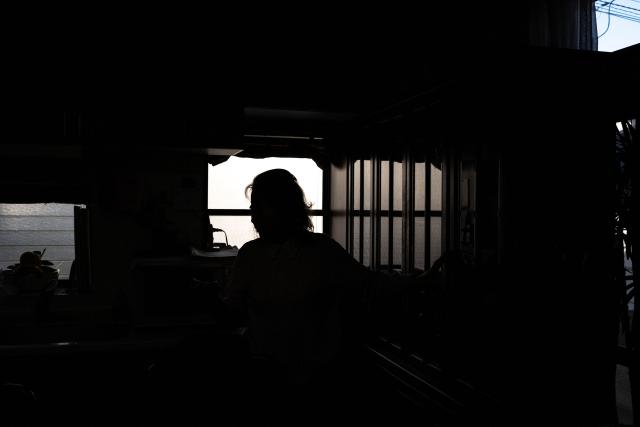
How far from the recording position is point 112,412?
2207 mm

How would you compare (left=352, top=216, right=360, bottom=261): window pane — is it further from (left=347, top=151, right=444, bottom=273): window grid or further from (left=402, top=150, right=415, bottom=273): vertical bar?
(left=402, top=150, right=415, bottom=273): vertical bar

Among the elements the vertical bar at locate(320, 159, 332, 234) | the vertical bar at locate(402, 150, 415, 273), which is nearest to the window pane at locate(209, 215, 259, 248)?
the vertical bar at locate(320, 159, 332, 234)

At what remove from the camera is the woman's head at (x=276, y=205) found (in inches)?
73.4

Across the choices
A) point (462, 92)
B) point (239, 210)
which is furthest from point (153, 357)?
point (239, 210)

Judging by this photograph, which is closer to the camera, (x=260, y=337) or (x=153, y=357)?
(x=260, y=337)

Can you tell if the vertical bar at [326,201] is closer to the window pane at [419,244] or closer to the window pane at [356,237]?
the window pane at [356,237]

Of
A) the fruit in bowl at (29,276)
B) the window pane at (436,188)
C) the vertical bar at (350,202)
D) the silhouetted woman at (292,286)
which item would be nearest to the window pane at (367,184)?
the vertical bar at (350,202)

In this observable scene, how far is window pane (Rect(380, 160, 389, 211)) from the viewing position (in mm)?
3229

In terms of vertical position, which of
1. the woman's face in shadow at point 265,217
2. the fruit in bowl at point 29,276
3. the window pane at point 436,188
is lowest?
the fruit in bowl at point 29,276

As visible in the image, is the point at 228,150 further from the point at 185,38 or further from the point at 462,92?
the point at 462,92

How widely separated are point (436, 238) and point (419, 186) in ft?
0.97

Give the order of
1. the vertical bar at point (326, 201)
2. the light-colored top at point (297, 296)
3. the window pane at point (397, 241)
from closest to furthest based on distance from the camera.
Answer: the light-colored top at point (297, 296) < the window pane at point (397, 241) < the vertical bar at point (326, 201)

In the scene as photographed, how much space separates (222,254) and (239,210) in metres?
1.12

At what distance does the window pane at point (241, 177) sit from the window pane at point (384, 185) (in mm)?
667
